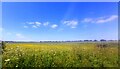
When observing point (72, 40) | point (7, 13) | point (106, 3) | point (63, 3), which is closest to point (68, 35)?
point (72, 40)

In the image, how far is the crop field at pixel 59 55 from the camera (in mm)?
4371

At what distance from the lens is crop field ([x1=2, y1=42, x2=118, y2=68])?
14.3ft

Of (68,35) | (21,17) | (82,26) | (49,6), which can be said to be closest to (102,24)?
(82,26)

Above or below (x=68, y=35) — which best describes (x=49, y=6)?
above

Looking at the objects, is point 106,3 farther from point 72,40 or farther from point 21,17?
point 21,17

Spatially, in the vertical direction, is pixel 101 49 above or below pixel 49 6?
below

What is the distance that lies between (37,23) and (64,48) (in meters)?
0.67

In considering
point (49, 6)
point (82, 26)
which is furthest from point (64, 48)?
point (49, 6)

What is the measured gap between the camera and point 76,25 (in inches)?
183

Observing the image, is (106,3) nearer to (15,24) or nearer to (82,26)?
(82,26)

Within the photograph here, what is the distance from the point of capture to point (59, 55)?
14.9ft

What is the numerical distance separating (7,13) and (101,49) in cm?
184

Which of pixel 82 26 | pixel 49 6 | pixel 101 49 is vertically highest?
pixel 49 6

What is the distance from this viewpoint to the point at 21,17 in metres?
4.67
